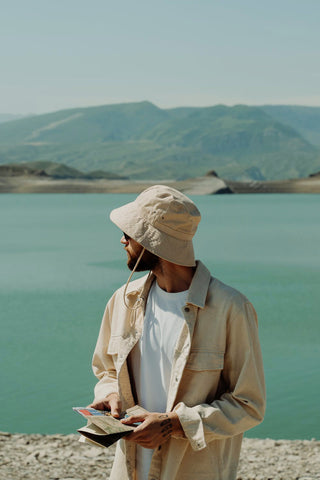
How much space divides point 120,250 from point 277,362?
38.2 feet

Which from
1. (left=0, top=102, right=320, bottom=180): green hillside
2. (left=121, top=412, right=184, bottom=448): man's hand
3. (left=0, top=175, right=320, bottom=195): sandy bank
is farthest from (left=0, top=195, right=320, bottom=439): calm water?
(left=0, top=102, right=320, bottom=180): green hillside

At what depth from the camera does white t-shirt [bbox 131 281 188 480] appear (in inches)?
65.9

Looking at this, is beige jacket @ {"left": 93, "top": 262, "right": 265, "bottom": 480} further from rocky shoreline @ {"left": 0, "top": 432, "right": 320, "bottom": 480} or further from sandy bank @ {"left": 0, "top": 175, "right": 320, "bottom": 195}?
sandy bank @ {"left": 0, "top": 175, "right": 320, "bottom": 195}

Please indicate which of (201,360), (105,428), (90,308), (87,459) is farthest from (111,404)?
(90,308)

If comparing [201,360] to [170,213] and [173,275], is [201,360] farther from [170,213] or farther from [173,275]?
[170,213]

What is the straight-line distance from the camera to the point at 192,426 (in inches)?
62.0

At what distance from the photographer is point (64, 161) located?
172m

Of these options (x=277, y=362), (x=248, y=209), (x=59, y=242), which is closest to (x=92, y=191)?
(x=248, y=209)

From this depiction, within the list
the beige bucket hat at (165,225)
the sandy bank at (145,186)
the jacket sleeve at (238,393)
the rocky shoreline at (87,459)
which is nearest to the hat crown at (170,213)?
the beige bucket hat at (165,225)

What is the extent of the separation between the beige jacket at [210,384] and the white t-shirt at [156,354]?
0.13 feet

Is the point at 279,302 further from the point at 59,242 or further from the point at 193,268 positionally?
the point at 59,242

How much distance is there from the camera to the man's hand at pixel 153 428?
155 centimetres

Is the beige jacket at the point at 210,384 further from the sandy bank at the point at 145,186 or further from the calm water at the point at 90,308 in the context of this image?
the sandy bank at the point at 145,186

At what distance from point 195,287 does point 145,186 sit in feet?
172
